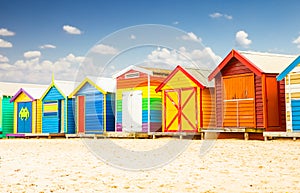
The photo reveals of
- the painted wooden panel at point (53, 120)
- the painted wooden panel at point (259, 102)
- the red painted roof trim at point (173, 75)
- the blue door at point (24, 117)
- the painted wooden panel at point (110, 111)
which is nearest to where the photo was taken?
the painted wooden panel at point (259, 102)

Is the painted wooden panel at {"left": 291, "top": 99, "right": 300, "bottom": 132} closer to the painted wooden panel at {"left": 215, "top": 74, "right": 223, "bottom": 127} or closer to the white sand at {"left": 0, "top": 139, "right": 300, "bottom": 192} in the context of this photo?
the painted wooden panel at {"left": 215, "top": 74, "right": 223, "bottom": 127}

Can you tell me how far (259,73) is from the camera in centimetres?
1809

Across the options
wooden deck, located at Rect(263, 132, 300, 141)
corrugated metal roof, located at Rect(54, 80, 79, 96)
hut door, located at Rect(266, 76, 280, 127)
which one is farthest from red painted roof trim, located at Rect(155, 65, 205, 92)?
corrugated metal roof, located at Rect(54, 80, 79, 96)

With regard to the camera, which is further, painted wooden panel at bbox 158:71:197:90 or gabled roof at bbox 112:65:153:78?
gabled roof at bbox 112:65:153:78

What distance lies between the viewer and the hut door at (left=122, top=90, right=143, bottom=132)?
23.1 metres

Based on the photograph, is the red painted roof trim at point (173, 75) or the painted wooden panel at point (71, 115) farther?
the painted wooden panel at point (71, 115)

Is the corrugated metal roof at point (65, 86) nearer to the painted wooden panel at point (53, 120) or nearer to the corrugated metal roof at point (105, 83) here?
the painted wooden panel at point (53, 120)

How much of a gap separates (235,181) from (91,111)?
19.1 meters

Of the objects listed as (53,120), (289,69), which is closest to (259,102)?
(289,69)

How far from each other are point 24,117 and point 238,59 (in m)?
16.7

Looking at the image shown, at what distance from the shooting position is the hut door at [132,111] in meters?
23.1

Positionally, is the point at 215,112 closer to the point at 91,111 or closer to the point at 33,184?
the point at 91,111

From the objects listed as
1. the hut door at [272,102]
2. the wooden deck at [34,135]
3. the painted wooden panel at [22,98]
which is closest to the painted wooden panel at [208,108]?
the hut door at [272,102]

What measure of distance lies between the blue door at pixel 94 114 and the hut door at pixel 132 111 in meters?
2.00
